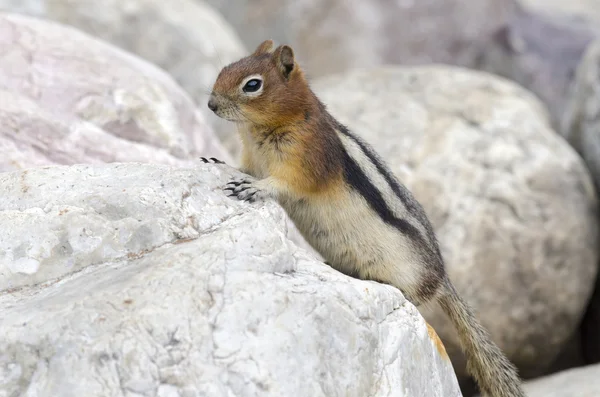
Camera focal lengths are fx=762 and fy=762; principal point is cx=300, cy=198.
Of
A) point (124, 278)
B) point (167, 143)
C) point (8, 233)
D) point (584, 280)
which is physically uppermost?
point (167, 143)

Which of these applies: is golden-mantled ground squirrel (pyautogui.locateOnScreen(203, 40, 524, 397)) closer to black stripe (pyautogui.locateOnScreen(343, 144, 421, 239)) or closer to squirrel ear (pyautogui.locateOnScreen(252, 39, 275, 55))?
black stripe (pyautogui.locateOnScreen(343, 144, 421, 239))

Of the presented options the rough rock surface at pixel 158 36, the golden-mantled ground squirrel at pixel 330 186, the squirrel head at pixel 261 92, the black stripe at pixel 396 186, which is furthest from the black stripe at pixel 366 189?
the rough rock surface at pixel 158 36

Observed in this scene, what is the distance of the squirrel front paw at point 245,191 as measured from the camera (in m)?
3.46

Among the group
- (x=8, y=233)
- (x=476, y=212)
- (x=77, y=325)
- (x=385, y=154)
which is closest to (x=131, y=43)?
(x=385, y=154)

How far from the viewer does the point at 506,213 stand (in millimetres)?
6078

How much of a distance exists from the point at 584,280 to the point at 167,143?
356 cm

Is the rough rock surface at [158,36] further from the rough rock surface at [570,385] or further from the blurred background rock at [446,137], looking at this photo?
the rough rock surface at [570,385]

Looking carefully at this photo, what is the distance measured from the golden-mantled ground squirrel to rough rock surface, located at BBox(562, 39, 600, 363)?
3029 millimetres

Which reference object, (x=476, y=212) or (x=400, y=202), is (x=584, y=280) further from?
(x=400, y=202)

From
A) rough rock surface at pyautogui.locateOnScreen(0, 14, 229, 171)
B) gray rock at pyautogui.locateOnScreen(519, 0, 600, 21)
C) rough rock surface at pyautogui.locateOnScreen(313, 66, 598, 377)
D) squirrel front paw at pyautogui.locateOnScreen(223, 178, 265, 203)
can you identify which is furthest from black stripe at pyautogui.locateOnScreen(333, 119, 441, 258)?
gray rock at pyautogui.locateOnScreen(519, 0, 600, 21)

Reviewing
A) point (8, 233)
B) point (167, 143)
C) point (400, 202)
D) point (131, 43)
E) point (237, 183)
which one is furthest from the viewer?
point (131, 43)

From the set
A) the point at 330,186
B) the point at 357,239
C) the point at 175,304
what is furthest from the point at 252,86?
the point at 175,304

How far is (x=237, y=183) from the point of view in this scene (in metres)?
3.52

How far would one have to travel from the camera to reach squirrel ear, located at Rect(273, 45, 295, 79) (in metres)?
3.97
